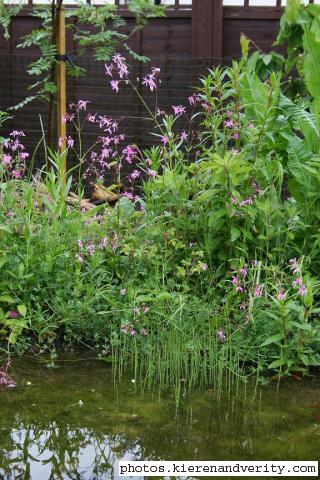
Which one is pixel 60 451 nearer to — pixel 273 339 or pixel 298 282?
pixel 273 339

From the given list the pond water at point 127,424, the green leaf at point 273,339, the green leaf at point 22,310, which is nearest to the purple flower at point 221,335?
the green leaf at point 273,339

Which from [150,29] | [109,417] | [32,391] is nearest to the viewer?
[109,417]

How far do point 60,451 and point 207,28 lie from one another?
5.99 meters

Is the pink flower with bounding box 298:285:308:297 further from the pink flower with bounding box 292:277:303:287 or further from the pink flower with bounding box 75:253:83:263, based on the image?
the pink flower with bounding box 75:253:83:263

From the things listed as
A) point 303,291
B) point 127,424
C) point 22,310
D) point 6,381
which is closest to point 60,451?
point 127,424

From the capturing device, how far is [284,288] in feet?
14.4

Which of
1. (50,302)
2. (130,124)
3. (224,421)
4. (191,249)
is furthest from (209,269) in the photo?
(130,124)

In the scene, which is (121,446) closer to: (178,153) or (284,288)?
(284,288)

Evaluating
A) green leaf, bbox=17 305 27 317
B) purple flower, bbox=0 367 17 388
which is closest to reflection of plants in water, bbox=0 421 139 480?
purple flower, bbox=0 367 17 388

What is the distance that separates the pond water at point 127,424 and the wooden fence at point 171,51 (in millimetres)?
5054

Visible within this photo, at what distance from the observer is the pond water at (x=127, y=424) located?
3.18m

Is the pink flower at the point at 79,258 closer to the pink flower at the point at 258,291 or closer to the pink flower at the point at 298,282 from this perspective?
the pink flower at the point at 258,291

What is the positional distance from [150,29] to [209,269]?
4.67m

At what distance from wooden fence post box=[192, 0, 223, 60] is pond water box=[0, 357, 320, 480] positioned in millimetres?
5082
